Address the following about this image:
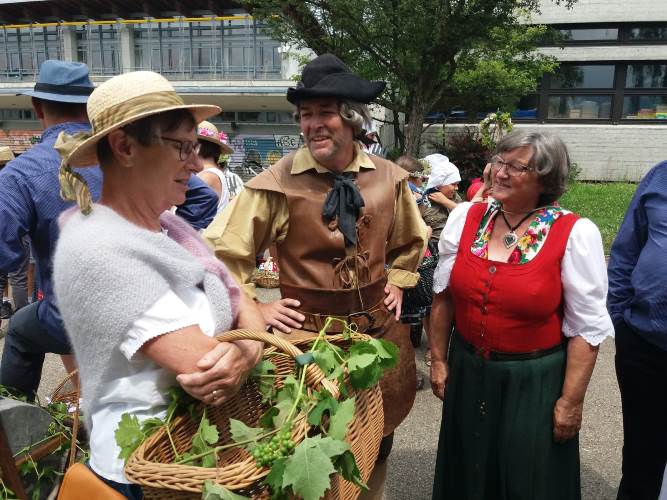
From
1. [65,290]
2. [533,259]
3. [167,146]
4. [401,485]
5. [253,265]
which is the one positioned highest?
[167,146]

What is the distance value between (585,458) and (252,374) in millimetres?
2628

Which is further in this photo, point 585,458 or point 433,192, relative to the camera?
point 433,192

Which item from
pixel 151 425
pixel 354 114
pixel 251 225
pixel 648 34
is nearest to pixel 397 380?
pixel 251 225

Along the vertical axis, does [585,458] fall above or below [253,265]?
below

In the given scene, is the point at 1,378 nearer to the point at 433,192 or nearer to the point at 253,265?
the point at 253,265

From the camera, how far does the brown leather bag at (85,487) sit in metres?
1.23

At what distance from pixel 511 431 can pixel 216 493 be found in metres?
1.47

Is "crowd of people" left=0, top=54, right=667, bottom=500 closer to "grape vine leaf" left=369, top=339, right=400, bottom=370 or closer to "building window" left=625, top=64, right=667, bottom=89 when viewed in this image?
"grape vine leaf" left=369, top=339, right=400, bottom=370

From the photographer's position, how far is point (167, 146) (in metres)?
1.35

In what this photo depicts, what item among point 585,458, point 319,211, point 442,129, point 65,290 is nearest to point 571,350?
point 319,211

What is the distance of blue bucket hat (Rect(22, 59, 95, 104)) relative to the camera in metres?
2.57

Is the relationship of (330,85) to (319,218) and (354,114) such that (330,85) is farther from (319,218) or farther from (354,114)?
(319,218)

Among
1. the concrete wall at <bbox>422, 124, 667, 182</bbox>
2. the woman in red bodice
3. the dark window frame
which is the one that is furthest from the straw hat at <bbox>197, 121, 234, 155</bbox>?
the dark window frame

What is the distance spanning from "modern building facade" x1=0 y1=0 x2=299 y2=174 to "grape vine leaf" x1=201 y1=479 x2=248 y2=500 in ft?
73.2
